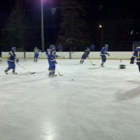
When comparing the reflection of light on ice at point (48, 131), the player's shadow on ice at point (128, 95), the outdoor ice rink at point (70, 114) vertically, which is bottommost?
the reflection of light on ice at point (48, 131)

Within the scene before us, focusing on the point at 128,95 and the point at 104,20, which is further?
the point at 104,20

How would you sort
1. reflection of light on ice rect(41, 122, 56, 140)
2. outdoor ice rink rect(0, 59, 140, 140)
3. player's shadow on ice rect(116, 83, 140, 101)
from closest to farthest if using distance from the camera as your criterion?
reflection of light on ice rect(41, 122, 56, 140), outdoor ice rink rect(0, 59, 140, 140), player's shadow on ice rect(116, 83, 140, 101)

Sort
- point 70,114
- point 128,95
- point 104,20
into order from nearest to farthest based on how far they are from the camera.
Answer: point 70,114, point 128,95, point 104,20

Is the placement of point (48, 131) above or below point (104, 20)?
below

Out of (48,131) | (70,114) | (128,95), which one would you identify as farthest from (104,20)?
(48,131)

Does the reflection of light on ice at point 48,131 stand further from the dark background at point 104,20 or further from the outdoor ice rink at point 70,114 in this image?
the dark background at point 104,20

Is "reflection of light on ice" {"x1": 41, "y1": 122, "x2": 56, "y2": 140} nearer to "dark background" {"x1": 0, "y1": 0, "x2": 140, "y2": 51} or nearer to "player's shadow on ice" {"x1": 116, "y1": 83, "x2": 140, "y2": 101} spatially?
"player's shadow on ice" {"x1": 116, "y1": 83, "x2": 140, "y2": 101}

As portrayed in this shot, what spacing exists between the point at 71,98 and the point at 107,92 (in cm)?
127

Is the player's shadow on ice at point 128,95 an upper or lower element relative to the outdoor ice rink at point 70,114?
upper

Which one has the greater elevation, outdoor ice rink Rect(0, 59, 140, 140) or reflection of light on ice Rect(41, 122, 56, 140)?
outdoor ice rink Rect(0, 59, 140, 140)

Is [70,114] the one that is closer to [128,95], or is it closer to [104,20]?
[128,95]

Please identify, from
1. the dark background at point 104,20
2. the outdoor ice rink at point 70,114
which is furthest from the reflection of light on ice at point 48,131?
the dark background at point 104,20

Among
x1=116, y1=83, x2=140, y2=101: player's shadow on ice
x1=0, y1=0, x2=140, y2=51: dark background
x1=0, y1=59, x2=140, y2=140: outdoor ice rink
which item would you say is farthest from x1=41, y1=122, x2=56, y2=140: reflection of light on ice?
x1=0, y1=0, x2=140, y2=51: dark background

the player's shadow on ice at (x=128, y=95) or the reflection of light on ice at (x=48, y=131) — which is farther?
the player's shadow on ice at (x=128, y=95)
